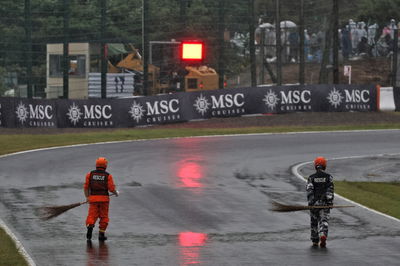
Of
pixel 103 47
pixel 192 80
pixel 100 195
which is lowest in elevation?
pixel 100 195

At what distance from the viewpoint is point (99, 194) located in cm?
1805

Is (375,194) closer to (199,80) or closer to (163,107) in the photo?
(163,107)

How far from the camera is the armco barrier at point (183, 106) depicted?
149ft

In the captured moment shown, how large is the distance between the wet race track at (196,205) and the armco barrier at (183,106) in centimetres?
680

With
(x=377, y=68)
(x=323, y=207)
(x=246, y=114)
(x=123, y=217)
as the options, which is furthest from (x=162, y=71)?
(x=323, y=207)

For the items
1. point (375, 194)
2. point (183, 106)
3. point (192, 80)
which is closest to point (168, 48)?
point (192, 80)

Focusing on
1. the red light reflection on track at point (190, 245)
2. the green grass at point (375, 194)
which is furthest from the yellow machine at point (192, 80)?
the red light reflection on track at point (190, 245)

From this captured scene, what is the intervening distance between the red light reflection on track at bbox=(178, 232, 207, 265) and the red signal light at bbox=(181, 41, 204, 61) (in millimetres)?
25246

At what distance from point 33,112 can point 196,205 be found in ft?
76.7

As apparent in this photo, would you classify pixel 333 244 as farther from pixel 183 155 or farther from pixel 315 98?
pixel 315 98

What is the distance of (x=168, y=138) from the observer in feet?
136

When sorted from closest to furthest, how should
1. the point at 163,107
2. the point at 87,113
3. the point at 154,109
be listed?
the point at 87,113
the point at 154,109
the point at 163,107

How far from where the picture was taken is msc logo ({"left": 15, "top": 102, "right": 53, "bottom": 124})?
148 feet

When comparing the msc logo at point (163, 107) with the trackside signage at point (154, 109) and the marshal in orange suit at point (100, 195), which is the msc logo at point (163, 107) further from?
the marshal in orange suit at point (100, 195)
